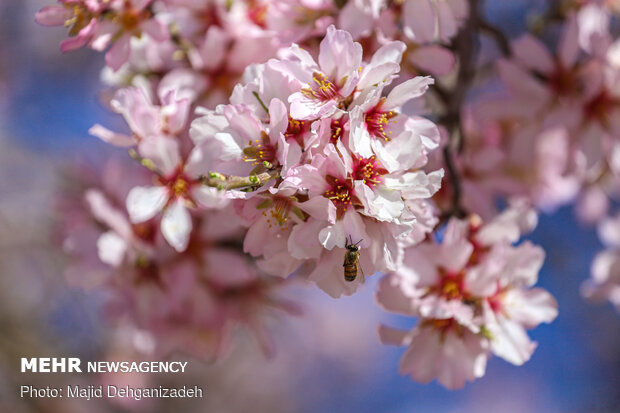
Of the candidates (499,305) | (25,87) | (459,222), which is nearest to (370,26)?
(459,222)

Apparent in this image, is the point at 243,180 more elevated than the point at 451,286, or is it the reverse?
the point at 243,180

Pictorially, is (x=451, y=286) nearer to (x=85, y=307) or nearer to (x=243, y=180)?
(x=243, y=180)

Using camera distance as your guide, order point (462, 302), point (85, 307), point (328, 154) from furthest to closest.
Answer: point (85, 307) → point (462, 302) → point (328, 154)

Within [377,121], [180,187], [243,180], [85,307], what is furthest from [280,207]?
[85,307]

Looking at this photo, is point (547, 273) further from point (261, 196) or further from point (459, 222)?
point (261, 196)

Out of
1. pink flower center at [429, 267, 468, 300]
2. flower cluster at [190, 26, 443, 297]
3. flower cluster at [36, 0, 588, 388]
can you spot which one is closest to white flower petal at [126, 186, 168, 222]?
flower cluster at [36, 0, 588, 388]

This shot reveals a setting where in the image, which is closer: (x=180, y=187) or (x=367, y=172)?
(x=367, y=172)
